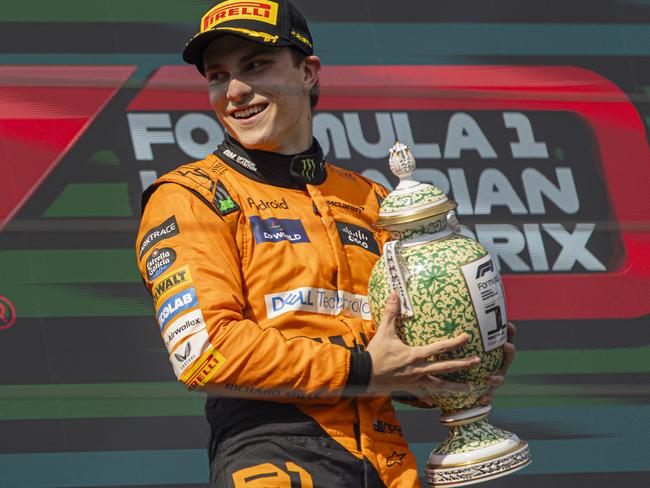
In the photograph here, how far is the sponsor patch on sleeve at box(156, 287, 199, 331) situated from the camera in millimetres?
1603

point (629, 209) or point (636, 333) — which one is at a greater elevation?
point (629, 209)

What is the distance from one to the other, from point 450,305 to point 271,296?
0.93 feet

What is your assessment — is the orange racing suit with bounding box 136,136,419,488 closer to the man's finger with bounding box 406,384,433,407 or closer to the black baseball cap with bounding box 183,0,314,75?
the man's finger with bounding box 406,384,433,407

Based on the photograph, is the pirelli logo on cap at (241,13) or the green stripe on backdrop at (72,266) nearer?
the pirelli logo on cap at (241,13)

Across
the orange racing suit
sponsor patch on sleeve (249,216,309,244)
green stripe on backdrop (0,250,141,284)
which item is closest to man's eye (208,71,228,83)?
the orange racing suit

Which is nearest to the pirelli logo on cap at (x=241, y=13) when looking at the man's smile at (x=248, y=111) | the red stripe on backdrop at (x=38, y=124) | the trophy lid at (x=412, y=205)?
the man's smile at (x=248, y=111)

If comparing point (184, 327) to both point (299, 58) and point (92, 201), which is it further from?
point (92, 201)

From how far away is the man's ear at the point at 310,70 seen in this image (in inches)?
76.1

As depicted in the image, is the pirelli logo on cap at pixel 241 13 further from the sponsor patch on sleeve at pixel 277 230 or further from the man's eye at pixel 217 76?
the sponsor patch on sleeve at pixel 277 230

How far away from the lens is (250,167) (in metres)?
1.82

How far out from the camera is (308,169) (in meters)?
1.87

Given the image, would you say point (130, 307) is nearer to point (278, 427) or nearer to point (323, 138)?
point (323, 138)

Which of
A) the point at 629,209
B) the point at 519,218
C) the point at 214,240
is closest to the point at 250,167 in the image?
the point at 214,240

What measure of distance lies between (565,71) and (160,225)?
1.70 metres
